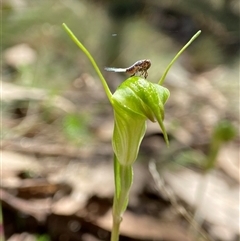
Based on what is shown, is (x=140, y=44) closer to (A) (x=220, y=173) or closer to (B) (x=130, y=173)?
(A) (x=220, y=173)

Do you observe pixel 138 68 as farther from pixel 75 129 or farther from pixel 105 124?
pixel 105 124

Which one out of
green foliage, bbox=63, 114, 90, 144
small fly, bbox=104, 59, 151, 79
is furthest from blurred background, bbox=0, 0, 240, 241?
small fly, bbox=104, 59, 151, 79

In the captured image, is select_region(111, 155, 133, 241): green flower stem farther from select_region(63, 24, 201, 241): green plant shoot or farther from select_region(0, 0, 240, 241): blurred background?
select_region(0, 0, 240, 241): blurred background

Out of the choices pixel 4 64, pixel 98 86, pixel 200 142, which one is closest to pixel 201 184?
pixel 200 142

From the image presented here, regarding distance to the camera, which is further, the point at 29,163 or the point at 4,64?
the point at 4,64

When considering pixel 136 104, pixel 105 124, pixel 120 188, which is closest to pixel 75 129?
pixel 105 124

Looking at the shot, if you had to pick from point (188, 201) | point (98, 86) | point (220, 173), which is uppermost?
point (188, 201)
